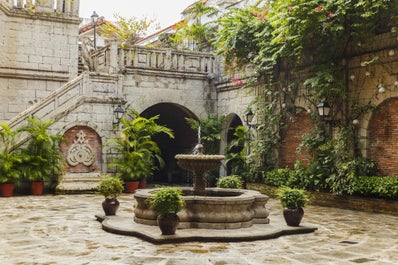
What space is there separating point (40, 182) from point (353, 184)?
29.3 ft

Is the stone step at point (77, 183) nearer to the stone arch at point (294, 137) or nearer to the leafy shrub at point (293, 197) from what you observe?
the stone arch at point (294, 137)

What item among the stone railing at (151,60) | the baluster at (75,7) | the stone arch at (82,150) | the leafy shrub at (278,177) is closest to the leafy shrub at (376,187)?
the leafy shrub at (278,177)

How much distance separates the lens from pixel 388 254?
689cm

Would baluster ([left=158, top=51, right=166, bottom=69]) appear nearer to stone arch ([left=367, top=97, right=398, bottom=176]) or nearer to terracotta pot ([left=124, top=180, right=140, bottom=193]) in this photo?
terracotta pot ([left=124, top=180, right=140, bottom=193])

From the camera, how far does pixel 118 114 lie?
51.8ft

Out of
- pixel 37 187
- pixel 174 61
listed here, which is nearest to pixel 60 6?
pixel 174 61

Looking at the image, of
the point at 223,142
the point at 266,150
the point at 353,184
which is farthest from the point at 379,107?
the point at 223,142

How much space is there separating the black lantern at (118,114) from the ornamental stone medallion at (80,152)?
115cm

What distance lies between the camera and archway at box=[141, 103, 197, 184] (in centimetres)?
2020

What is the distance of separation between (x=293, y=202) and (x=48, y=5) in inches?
489

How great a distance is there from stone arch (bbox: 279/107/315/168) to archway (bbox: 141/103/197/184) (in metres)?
5.39

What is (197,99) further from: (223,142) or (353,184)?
(353,184)

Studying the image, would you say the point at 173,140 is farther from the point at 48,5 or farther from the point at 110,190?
the point at 110,190

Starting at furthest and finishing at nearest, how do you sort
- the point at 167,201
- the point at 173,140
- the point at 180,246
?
1. the point at 173,140
2. the point at 167,201
3. the point at 180,246
